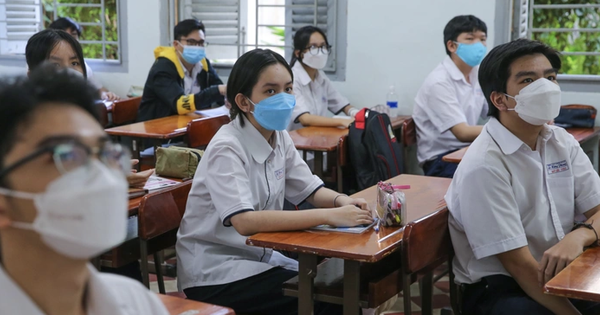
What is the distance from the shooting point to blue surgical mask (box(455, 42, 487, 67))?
440 cm

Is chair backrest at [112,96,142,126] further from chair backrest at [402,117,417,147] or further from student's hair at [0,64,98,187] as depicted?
student's hair at [0,64,98,187]

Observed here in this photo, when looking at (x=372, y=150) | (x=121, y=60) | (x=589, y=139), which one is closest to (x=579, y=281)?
(x=372, y=150)

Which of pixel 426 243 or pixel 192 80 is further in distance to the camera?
pixel 192 80

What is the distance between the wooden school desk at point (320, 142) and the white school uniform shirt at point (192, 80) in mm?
1084

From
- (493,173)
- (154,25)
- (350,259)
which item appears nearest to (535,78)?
(493,173)

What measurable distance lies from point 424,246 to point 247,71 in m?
0.84

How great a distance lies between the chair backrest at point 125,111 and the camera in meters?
5.01

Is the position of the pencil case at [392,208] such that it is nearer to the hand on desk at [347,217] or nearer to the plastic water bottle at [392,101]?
the hand on desk at [347,217]

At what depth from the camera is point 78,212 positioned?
85 centimetres

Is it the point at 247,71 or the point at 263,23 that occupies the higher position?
the point at 263,23

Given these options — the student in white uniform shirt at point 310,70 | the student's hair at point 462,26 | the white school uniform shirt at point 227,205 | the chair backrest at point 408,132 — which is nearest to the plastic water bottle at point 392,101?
the student in white uniform shirt at point 310,70

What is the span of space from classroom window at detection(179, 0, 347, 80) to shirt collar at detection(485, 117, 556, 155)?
3232 millimetres

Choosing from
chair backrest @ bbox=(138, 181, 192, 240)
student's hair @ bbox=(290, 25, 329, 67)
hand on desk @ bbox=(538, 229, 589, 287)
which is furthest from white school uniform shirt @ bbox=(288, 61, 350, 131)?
hand on desk @ bbox=(538, 229, 589, 287)

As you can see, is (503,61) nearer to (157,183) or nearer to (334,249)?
(334,249)
